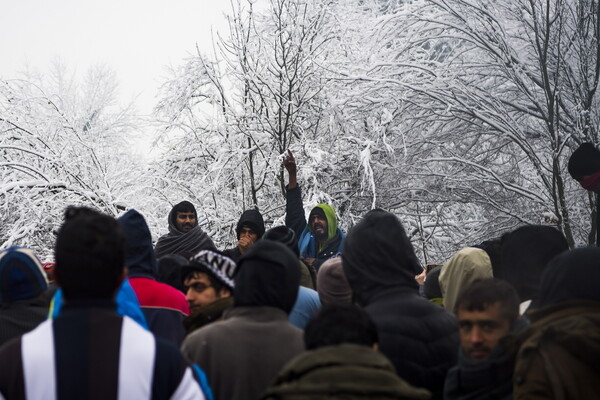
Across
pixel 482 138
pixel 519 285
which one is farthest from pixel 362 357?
pixel 482 138

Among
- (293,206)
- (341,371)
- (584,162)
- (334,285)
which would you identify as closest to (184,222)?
(293,206)

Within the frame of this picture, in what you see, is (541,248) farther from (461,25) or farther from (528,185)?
(528,185)

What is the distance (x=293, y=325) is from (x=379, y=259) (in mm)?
531

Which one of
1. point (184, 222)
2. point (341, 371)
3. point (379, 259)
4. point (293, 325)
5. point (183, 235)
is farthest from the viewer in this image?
point (184, 222)

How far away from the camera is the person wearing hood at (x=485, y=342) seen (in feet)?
10.2

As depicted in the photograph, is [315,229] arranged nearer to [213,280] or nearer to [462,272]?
[462,272]

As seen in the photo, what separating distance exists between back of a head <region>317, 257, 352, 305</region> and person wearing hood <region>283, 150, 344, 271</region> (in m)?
2.47

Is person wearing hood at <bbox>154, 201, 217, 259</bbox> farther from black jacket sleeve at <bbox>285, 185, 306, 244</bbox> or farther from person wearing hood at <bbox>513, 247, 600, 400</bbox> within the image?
person wearing hood at <bbox>513, 247, 600, 400</bbox>

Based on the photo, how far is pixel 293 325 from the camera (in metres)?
3.50

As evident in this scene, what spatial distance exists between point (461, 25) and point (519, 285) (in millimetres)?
7260

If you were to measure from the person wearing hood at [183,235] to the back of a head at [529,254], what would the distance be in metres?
3.60

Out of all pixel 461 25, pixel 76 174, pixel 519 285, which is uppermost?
pixel 461 25

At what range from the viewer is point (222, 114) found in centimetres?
1320

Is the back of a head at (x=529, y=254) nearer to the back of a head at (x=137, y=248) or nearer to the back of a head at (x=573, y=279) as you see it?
the back of a head at (x=573, y=279)
